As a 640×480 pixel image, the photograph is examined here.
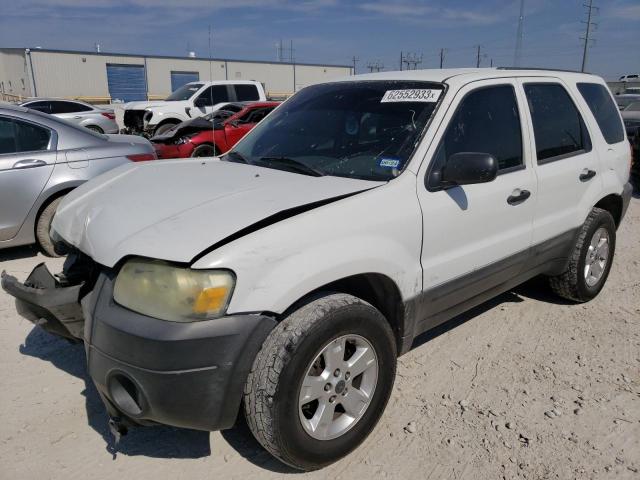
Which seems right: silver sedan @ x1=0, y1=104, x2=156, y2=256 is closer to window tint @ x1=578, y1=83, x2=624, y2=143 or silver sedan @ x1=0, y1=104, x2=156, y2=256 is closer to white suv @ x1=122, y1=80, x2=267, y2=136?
window tint @ x1=578, y1=83, x2=624, y2=143

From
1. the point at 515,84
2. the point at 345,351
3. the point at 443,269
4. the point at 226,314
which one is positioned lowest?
the point at 345,351

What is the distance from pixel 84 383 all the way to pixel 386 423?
1.83m

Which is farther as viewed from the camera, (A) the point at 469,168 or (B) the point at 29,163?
(B) the point at 29,163

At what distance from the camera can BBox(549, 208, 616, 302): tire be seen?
416 cm

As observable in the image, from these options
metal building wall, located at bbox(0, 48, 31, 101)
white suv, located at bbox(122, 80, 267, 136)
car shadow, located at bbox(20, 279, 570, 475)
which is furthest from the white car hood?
metal building wall, located at bbox(0, 48, 31, 101)

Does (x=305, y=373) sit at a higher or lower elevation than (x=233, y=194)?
lower

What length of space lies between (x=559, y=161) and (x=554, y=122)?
29cm

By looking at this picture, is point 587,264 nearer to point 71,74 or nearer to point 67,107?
point 67,107

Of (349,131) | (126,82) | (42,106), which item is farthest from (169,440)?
(126,82)

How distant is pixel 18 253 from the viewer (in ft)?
18.6

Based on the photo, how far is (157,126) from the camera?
1580cm

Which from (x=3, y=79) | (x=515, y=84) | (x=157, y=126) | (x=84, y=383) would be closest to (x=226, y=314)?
(x=84, y=383)

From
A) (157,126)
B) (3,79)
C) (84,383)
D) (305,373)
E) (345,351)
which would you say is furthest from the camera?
(3,79)

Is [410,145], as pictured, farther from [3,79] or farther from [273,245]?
[3,79]
